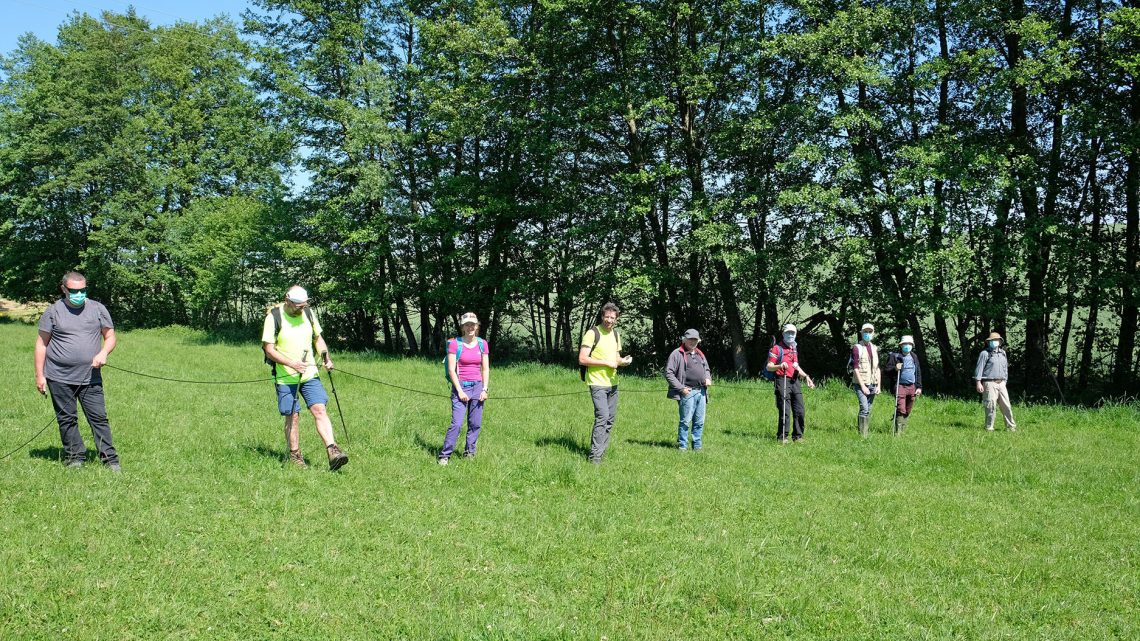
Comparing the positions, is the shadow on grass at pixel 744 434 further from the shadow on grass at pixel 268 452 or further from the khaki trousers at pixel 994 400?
the shadow on grass at pixel 268 452

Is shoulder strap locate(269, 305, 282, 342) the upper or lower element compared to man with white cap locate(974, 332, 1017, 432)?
upper

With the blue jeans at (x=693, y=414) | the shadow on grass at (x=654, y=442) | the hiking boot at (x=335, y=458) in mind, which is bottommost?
the shadow on grass at (x=654, y=442)

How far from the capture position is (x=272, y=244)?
95.9 ft

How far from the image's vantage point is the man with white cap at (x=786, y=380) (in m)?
11.5

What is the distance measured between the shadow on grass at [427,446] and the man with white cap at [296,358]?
1570 mm

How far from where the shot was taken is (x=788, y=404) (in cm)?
1166

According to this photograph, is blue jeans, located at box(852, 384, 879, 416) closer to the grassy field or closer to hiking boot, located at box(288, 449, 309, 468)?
the grassy field

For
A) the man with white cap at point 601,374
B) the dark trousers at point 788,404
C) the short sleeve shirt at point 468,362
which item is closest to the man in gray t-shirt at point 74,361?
the short sleeve shirt at point 468,362

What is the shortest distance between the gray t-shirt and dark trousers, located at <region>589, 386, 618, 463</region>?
5.49 meters

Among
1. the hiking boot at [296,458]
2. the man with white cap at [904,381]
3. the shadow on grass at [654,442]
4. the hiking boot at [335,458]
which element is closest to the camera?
the hiking boot at [335,458]

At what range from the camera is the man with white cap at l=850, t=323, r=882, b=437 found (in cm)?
1227

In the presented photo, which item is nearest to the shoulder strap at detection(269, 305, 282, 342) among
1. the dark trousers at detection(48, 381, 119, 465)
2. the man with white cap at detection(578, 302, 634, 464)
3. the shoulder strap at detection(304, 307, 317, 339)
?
the shoulder strap at detection(304, 307, 317, 339)

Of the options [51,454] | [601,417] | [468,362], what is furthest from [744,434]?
[51,454]

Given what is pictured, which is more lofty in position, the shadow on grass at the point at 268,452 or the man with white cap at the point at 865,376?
the man with white cap at the point at 865,376
